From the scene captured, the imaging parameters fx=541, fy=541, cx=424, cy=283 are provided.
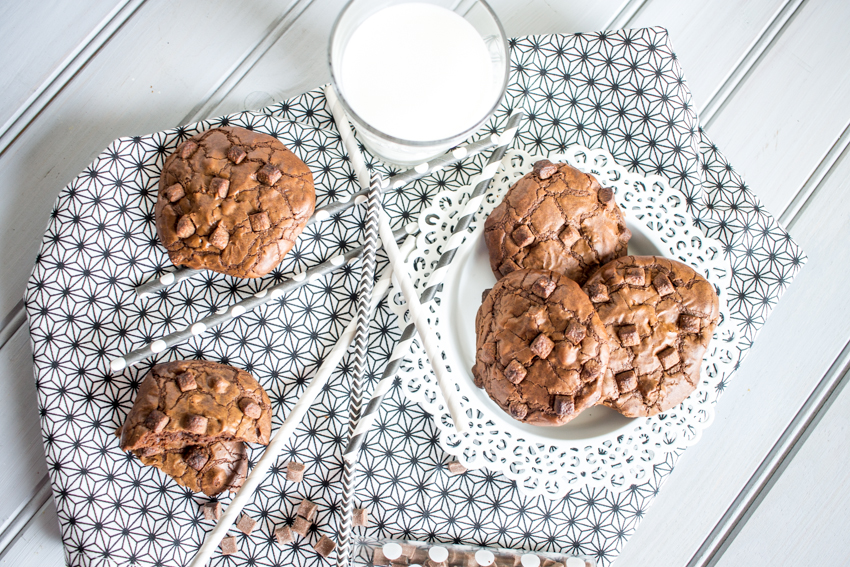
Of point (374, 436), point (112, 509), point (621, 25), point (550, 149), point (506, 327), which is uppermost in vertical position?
point (621, 25)

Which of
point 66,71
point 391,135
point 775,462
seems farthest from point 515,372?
point 66,71

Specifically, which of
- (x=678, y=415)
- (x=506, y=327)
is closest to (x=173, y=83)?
(x=506, y=327)

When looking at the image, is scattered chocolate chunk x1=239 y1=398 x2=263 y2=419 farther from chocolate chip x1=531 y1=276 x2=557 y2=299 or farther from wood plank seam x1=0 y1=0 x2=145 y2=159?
wood plank seam x1=0 y1=0 x2=145 y2=159

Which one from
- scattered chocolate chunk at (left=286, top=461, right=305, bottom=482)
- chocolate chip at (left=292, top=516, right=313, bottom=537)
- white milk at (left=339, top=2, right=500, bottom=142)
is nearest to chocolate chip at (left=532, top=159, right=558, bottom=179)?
white milk at (left=339, top=2, right=500, bottom=142)

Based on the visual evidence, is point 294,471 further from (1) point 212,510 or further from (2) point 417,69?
(2) point 417,69

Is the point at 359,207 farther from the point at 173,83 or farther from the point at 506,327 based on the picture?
the point at 173,83

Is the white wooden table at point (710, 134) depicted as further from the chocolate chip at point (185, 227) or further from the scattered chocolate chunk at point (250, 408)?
the scattered chocolate chunk at point (250, 408)

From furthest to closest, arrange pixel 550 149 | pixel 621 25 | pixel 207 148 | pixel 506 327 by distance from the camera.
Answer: pixel 621 25
pixel 550 149
pixel 207 148
pixel 506 327
